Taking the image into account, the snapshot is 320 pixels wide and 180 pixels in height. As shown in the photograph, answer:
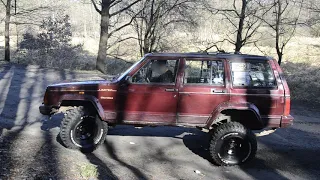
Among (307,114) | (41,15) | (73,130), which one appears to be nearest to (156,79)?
(73,130)

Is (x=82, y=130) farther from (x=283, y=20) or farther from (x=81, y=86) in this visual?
(x=283, y=20)

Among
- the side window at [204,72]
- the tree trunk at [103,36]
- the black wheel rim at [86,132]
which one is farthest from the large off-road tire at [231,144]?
the tree trunk at [103,36]

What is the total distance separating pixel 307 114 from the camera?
11.3 m

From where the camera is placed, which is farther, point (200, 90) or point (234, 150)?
point (234, 150)

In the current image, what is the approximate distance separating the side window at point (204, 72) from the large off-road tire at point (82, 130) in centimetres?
185

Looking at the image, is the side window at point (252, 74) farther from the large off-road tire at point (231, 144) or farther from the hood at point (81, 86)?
the hood at point (81, 86)

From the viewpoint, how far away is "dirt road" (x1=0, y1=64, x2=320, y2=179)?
15.5 feet

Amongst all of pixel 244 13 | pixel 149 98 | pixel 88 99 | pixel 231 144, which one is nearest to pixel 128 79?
pixel 149 98

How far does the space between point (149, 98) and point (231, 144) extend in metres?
1.73

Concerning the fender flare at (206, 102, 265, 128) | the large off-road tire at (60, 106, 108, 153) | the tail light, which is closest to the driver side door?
the large off-road tire at (60, 106, 108, 153)

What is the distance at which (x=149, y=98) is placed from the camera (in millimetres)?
5898

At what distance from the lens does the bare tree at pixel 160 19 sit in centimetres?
2102

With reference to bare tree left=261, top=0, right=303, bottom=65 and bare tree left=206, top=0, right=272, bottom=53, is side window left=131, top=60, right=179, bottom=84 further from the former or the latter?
bare tree left=261, top=0, right=303, bottom=65

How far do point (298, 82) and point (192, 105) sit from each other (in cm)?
1206
